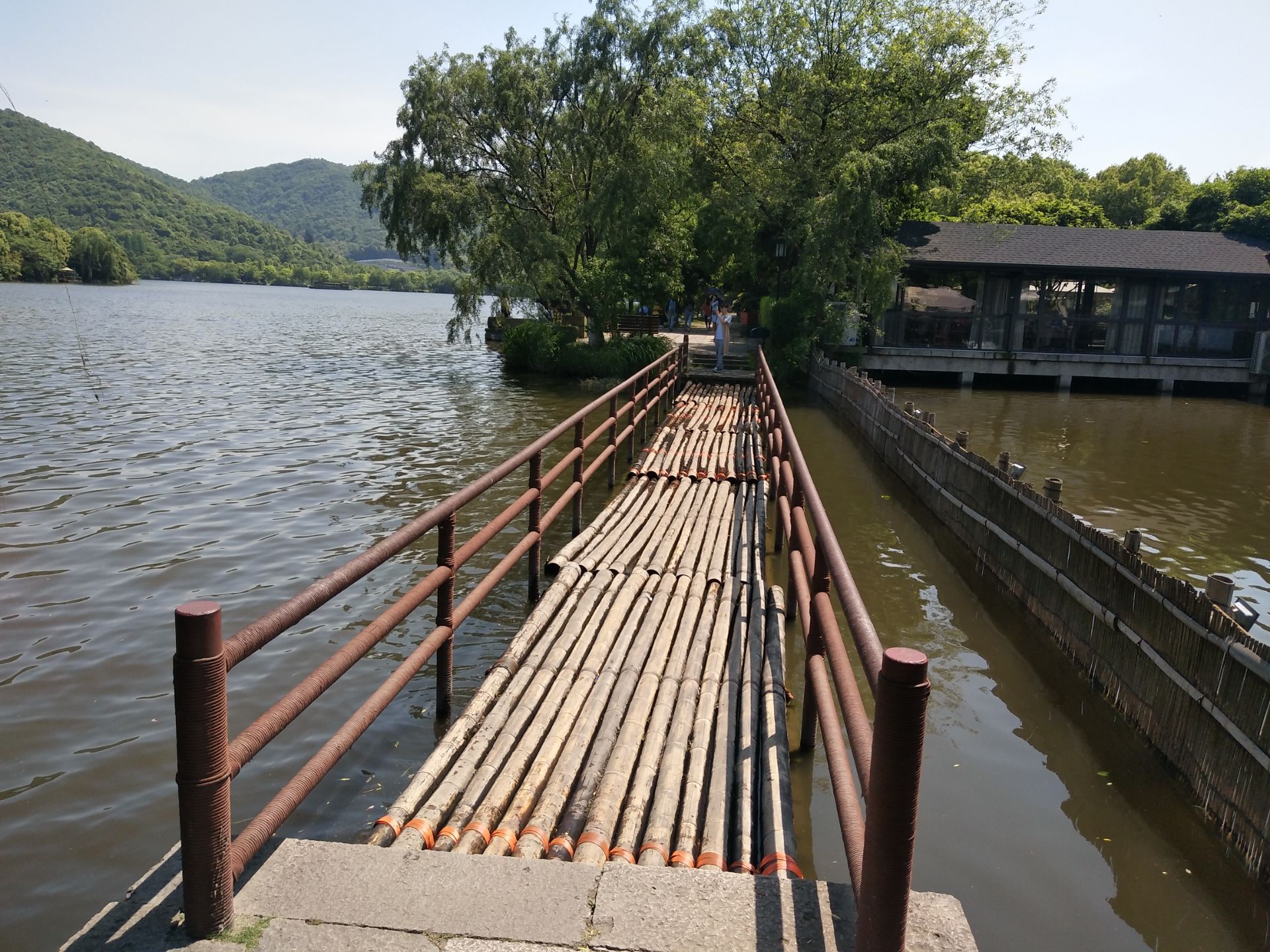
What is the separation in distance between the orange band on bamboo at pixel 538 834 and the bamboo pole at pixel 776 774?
0.75 meters

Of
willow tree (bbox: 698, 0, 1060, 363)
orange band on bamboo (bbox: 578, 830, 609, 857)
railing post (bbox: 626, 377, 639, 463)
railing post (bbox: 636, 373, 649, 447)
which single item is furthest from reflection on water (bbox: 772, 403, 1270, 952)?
willow tree (bbox: 698, 0, 1060, 363)

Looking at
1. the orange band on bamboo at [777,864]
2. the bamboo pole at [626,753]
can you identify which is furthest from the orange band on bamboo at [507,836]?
the orange band on bamboo at [777,864]

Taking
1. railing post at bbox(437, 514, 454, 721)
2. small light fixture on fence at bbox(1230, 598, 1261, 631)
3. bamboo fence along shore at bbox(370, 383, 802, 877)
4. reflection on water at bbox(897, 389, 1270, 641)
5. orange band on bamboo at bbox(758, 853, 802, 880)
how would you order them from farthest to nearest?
reflection on water at bbox(897, 389, 1270, 641) < small light fixture on fence at bbox(1230, 598, 1261, 631) < railing post at bbox(437, 514, 454, 721) < bamboo fence along shore at bbox(370, 383, 802, 877) < orange band on bamboo at bbox(758, 853, 802, 880)

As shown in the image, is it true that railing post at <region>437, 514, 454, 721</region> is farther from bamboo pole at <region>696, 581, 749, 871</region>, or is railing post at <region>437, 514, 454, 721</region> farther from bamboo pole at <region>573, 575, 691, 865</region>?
bamboo pole at <region>696, 581, 749, 871</region>

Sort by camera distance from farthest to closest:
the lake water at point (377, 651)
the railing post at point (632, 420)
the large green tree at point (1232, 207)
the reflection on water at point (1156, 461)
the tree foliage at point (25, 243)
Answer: the tree foliage at point (25, 243) < the large green tree at point (1232, 207) < the railing post at point (632, 420) < the reflection on water at point (1156, 461) < the lake water at point (377, 651)

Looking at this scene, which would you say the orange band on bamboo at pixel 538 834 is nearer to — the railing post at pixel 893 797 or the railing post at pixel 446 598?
the railing post at pixel 446 598

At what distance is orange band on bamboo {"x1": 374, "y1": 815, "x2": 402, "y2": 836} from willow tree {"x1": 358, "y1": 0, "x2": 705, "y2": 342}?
24.2 metres

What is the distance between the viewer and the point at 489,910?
8.02ft

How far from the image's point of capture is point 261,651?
6.76 m

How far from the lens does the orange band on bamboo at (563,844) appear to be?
323cm

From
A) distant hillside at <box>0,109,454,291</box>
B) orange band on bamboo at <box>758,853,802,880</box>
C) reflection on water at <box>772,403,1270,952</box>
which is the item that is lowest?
reflection on water at <box>772,403,1270,952</box>

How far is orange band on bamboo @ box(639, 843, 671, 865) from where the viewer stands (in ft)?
10.5

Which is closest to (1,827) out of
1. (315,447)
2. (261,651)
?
(261,651)

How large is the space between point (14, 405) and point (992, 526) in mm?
18442
